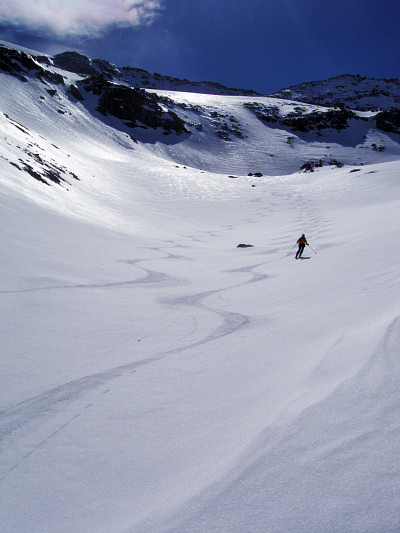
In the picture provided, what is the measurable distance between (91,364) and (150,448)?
1755 mm

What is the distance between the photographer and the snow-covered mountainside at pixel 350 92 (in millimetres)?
148500

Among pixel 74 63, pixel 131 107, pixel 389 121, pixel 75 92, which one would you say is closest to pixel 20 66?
pixel 75 92

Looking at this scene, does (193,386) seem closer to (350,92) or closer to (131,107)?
(131,107)

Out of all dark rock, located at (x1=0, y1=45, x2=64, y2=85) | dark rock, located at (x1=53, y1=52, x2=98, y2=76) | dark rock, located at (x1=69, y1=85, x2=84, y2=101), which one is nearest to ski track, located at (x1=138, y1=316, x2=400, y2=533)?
dark rock, located at (x1=0, y1=45, x2=64, y2=85)

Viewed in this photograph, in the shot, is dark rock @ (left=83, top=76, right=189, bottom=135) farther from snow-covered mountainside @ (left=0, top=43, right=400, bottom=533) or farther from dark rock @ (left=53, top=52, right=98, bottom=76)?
snow-covered mountainside @ (left=0, top=43, right=400, bottom=533)

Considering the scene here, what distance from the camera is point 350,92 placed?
175375 mm

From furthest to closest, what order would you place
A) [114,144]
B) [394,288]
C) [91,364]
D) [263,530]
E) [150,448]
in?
1. [114,144]
2. [394,288]
3. [91,364]
4. [150,448]
5. [263,530]

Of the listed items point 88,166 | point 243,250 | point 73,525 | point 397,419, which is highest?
point 88,166

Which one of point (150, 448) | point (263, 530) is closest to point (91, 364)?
point (150, 448)

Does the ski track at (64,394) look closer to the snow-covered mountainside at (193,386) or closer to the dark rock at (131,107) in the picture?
the snow-covered mountainside at (193,386)

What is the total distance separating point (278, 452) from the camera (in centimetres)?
184

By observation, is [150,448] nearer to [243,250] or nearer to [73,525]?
[73,525]

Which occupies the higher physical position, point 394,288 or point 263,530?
point 394,288

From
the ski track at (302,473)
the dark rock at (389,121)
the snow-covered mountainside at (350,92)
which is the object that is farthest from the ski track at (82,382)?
the snow-covered mountainside at (350,92)
